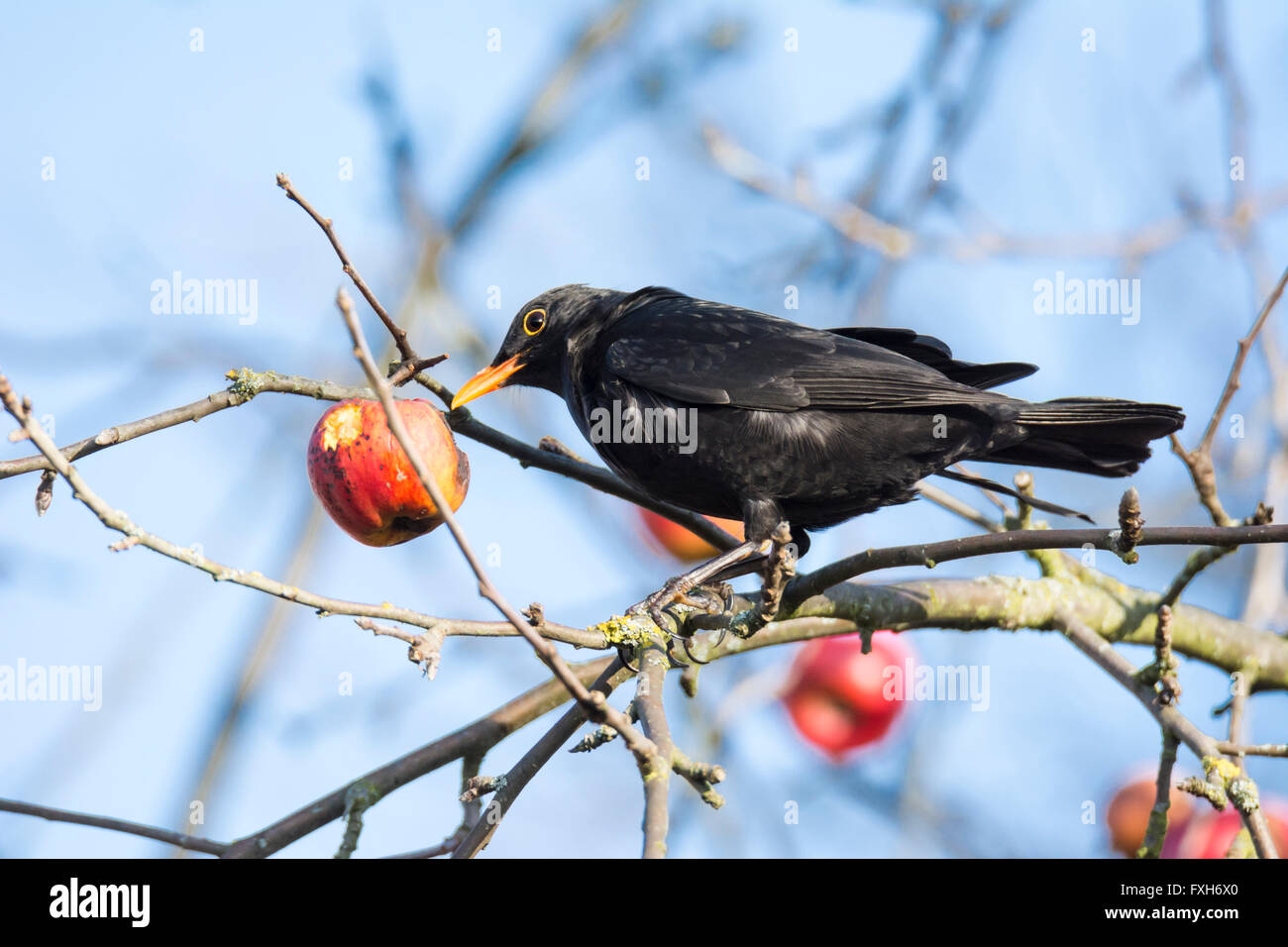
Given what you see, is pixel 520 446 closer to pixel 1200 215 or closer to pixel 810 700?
A: pixel 810 700

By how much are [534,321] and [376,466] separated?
129 cm

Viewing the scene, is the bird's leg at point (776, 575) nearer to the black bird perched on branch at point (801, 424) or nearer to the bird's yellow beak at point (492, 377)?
the black bird perched on branch at point (801, 424)

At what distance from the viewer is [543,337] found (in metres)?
4.09

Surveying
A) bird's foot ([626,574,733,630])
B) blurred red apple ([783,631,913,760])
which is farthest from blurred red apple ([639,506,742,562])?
bird's foot ([626,574,733,630])

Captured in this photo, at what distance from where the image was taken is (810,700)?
4.97 meters

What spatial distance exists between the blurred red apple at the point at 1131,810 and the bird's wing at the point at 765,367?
1708mm

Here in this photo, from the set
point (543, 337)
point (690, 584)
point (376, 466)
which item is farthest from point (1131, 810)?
point (376, 466)

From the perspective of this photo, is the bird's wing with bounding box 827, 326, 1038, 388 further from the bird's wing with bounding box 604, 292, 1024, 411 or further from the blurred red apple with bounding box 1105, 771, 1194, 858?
the blurred red apple with bounding box 1105, 771, 1194, 858

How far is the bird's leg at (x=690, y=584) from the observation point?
2885 millimetres

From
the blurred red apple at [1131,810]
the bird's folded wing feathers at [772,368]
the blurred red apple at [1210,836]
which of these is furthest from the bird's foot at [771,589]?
the blurred red apple at [1131,810]
